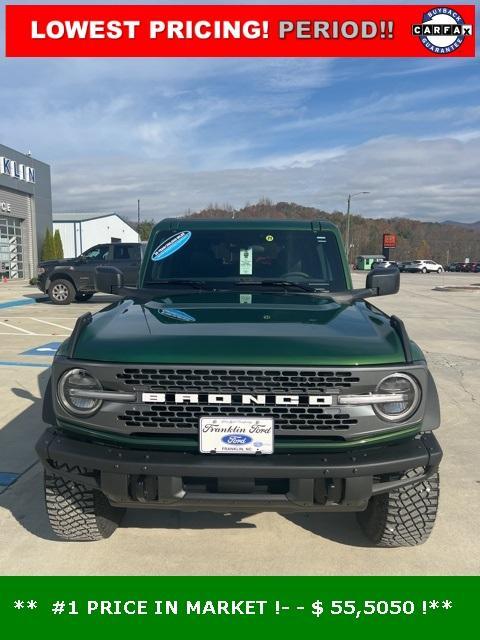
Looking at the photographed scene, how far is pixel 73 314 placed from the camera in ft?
48.2

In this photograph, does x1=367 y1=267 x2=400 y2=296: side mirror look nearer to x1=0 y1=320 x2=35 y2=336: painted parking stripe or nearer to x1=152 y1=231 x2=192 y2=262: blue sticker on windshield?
x1=152 y1=231 x2=192 y2=262: blue sticker on windshield

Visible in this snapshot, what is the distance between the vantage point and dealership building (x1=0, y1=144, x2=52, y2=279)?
27398mm

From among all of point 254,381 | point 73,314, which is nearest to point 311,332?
point 254,381

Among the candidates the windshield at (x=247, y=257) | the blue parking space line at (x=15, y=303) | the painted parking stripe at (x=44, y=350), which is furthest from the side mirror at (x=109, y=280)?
the blue parking space line at (x=15, y=303)

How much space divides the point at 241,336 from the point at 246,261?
1.64 meters

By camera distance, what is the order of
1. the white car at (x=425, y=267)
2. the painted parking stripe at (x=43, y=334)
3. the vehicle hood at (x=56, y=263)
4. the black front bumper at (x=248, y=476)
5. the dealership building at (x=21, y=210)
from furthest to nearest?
the white car at (x=425, y=267) < the dealership building at (x=21, y=210) < the vehicle hood at (x=56, y=263) < the painted parking stripe at (x=43, y=334) < the black front bumper at (x=248, y=476)

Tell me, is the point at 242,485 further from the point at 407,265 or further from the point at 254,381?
the point at 407,265

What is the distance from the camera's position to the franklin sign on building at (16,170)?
2656cm

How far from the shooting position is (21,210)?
2925 cm

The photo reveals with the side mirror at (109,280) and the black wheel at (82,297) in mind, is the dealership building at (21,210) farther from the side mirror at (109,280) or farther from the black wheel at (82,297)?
the side mirror at (109,280)

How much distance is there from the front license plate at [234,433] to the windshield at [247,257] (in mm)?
1773
